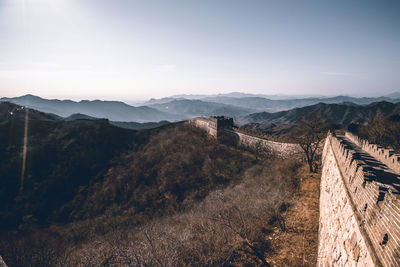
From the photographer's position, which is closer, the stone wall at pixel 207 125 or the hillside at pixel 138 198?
the hillside at pixel 138 198

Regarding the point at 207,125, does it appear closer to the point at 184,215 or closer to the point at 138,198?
the point at 138,198

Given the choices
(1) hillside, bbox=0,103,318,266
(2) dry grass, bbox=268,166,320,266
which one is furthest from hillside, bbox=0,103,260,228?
(2) dry grass, bbox=268,166,320,266

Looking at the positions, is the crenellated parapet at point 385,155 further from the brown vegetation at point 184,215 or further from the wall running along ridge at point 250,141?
the wall running along ridge at point 250,141

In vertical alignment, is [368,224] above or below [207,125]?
above

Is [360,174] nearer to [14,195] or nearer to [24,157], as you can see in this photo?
[14,195]

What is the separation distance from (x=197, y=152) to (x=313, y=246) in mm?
20024

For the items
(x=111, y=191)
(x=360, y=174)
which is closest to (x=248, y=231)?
(x=360, y=174)

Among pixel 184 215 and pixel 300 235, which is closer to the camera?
pixel 300 235

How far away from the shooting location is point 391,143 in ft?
84.4

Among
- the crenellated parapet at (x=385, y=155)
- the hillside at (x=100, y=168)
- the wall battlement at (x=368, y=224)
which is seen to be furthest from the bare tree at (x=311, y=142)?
the wall battlement at (x=368, y=224)

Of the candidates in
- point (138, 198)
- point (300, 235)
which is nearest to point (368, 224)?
point (300, 235)

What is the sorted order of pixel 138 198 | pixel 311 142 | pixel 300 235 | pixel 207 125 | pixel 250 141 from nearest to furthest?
pixel 300 235
pixel 311 142
pixel 138 198
pixel 250 141
pixel 207 125

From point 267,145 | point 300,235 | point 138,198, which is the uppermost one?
point 267,145

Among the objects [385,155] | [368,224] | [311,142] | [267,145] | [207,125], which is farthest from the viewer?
[207,125]
